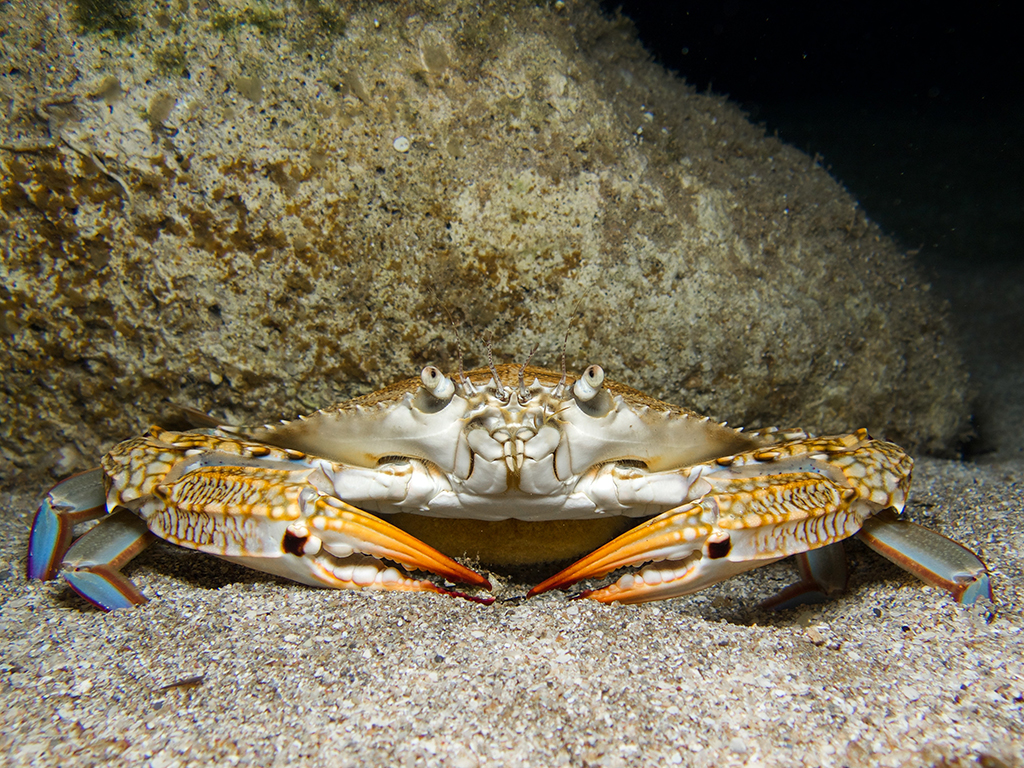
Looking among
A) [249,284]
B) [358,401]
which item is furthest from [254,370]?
[358,401]

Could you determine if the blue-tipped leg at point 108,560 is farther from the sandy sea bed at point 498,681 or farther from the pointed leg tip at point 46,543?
the pointed leg tip at point 46,543

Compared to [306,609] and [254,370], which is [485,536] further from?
[254,370]

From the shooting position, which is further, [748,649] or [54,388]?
[54,388]

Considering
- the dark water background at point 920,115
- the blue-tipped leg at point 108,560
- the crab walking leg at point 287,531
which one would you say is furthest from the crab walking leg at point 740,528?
the dark water background at point 920,115

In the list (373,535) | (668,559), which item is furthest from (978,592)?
(373,535)

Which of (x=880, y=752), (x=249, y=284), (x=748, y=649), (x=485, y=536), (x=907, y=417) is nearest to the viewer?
→ (x=880, y=752)

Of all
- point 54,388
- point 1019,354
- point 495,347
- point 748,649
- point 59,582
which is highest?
point 1019,354
